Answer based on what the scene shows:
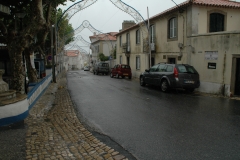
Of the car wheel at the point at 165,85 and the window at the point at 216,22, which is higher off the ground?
the window at the point at 216,22

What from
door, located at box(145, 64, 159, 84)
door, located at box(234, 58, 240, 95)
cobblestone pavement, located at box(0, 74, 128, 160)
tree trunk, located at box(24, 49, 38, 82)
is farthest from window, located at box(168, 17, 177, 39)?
cobblestone pavement, located at box(0, 74, 128, 160)

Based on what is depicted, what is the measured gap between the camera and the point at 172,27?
16.7 metres

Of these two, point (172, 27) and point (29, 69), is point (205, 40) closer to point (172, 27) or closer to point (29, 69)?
point (172, 27)

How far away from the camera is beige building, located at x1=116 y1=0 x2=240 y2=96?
11094 mm

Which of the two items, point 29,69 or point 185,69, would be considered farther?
point 29,69

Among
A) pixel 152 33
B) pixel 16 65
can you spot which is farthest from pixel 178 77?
pixel 152 33

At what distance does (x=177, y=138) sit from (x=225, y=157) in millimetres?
1132

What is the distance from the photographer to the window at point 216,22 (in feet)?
47.9

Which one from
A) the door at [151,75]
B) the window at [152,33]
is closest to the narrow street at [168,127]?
the door at [151,75]

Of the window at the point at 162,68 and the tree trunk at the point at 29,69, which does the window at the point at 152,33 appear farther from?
the tree trunk at the point at 29,69

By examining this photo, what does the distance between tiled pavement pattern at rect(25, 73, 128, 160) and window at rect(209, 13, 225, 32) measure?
1193cm

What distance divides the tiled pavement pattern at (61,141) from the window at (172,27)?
1191cm

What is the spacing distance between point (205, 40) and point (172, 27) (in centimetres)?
463

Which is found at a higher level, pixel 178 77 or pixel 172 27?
pixel 172 27
